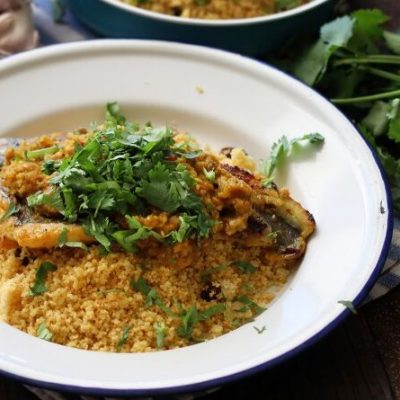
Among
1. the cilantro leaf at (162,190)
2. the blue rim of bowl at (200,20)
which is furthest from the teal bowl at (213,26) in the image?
the cilantro leaf at (162,190)

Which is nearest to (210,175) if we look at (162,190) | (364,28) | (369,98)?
(162,190)

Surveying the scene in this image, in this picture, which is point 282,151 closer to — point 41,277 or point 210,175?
point 210,175

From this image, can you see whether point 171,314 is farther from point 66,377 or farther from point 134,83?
point 134,83

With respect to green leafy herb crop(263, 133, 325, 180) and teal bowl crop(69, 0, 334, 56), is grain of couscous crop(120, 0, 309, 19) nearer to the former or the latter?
teal bowl crop(69, 0, 334, 56)

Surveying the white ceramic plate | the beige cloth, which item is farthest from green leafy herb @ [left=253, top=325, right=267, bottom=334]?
the beige cloth

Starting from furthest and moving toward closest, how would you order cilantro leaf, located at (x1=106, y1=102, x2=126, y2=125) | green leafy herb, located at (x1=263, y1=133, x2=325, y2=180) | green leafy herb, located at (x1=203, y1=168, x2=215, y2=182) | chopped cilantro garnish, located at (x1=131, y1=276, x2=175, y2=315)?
1. cilantro leaf, located at (x1=106, y1=102, x2=126, y2=125)
2. green leafy herb, located at (x1=263, y1=133, x2=325, y2=180)
3. green leafy herb, located at (x1=203, y1=168, x2=215, y2=182)
4. chopped cilantro garnish, located at (x1=131, y1=276, x2=175, y2=315)

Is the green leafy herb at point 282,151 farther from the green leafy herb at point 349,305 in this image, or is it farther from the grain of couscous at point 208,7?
the grain of couscous at point 208,7
